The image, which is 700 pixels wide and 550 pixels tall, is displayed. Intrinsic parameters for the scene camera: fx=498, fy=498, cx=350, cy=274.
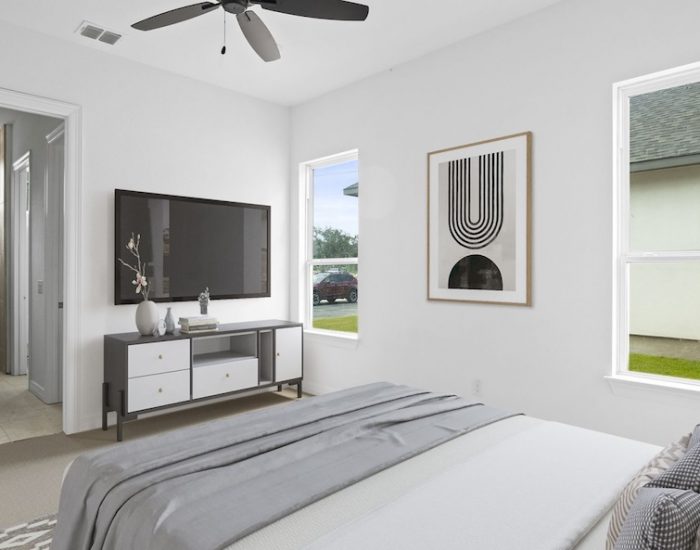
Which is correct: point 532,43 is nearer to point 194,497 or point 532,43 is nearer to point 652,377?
point 652,377

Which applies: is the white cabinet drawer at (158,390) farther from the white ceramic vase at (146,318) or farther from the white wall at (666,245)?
the white wall at (666,245)

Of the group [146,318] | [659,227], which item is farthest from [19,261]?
[659,227]

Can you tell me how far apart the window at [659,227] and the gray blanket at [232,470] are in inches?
50.5

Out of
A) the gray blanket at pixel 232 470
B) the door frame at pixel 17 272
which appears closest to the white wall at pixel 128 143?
the door frame at pixel 17 272

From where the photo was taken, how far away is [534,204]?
125 inches

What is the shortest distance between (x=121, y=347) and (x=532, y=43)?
339 centimetres

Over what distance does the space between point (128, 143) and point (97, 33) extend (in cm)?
79

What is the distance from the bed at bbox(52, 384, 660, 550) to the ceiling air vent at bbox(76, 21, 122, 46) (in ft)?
9.57

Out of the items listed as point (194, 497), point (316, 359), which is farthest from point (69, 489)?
point (316, 359)

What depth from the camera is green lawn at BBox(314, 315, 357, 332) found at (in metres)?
4.55

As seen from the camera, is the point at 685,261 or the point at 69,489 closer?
the point at 69,489

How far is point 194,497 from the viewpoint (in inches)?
52.3

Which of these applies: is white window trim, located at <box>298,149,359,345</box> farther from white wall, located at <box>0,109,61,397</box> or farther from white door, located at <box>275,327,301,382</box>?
white wall, located at <box>0,109,61,397</box>

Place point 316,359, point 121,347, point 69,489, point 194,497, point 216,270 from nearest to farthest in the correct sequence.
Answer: point 194,497
point 69,489
point 121,347
point 216,270
point 316,359
